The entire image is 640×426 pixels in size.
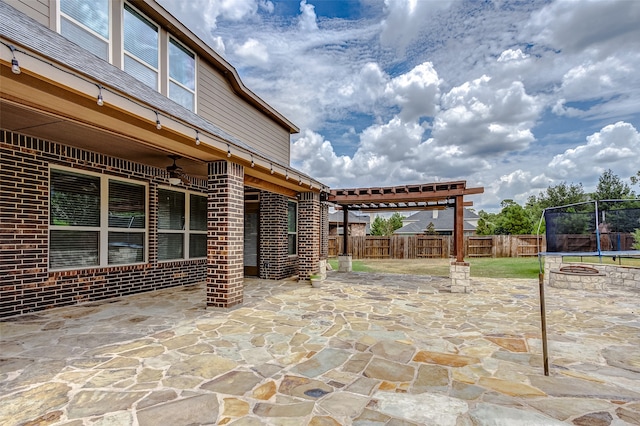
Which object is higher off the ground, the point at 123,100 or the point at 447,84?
the point at 447,84

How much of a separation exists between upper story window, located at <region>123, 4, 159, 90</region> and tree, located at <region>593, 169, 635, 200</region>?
36.5m

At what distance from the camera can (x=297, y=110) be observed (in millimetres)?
14023

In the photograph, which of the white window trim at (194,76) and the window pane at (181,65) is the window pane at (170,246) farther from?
the window pane at (181,65)

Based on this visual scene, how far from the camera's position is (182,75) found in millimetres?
7469

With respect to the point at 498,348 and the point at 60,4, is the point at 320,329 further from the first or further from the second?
the point at 60,4

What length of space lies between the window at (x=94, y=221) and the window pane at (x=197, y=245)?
134cm

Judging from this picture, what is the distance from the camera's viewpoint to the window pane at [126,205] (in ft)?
20.4

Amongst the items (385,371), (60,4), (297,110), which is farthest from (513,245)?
(60,4)

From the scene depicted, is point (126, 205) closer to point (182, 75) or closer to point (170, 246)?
point (170, 246)

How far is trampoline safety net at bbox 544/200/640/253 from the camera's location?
584cm

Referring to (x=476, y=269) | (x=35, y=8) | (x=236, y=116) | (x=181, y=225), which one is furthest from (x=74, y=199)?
(x=476, y=269)

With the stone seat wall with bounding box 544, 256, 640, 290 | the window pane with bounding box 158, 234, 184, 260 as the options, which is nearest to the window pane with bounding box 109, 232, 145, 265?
the window pane with bounding box 158, 234, 184, 260

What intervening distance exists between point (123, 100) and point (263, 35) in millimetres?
8074

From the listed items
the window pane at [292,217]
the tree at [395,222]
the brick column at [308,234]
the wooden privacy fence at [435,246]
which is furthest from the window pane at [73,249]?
the tree at [395,222]
